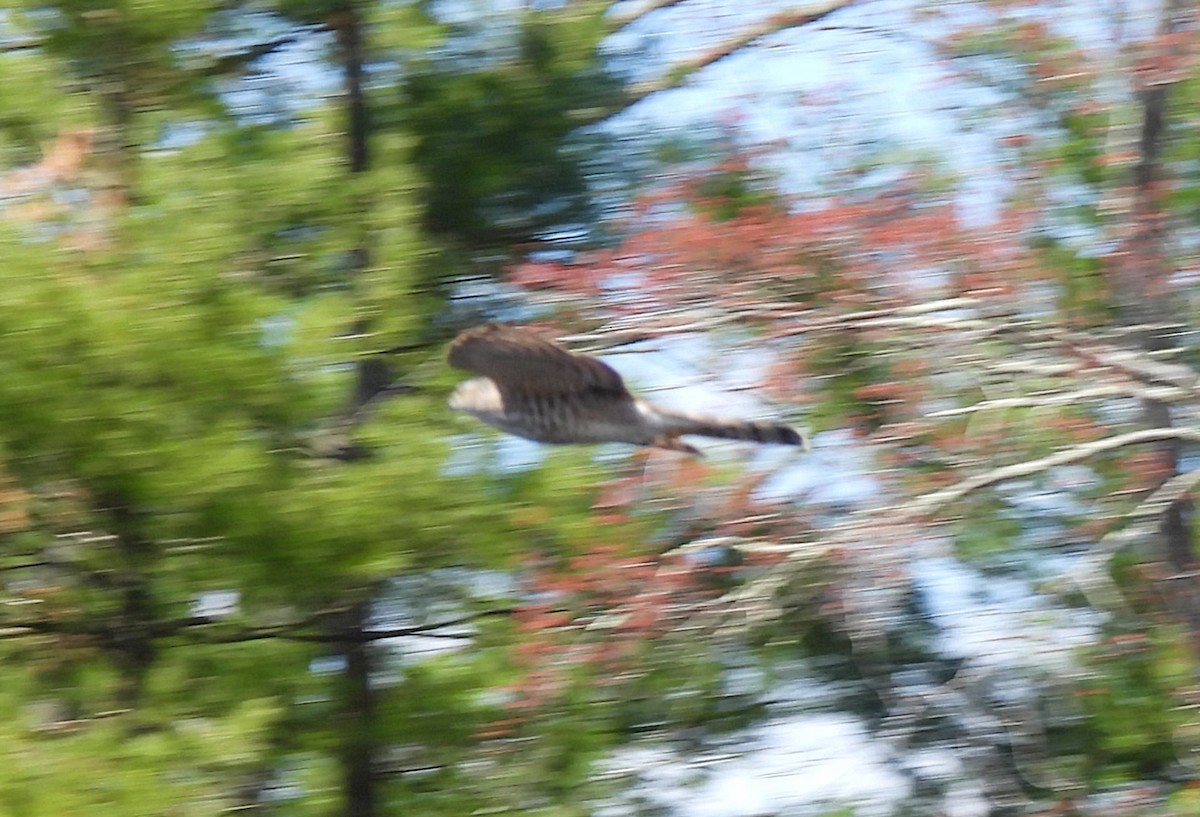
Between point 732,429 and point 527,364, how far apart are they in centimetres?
47

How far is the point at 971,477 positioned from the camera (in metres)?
3.82

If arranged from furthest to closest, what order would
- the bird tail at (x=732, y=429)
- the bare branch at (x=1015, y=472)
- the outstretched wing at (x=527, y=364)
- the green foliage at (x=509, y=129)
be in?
the green foliage at (x=509, y=129) → the bare branch at (x=1015, y=472) → the bird tail at (x=732, y=429) → the outstretched wing at (x=527, y=364)

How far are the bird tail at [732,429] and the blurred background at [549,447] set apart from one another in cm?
73

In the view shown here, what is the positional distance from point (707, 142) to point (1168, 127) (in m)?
1.50

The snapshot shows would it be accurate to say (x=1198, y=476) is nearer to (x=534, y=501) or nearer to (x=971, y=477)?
(x=971, y=477)

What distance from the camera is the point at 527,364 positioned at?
2674 millimetres

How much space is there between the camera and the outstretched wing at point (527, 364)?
2.65 meters

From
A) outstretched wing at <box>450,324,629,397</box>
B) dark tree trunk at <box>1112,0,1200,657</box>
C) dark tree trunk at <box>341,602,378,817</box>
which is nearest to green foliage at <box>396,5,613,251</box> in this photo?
dark tree trunk at <box>341,602,378,817</box>

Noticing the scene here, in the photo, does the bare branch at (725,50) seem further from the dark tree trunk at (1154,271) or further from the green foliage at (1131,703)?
the green foliage at (1131,703)

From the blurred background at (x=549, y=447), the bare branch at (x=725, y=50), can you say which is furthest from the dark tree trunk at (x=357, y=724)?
the bare branch at (x=725, y=50)

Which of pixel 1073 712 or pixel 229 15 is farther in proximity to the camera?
pixel 1073 712

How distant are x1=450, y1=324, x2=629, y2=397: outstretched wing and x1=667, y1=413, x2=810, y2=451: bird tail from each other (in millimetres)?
148

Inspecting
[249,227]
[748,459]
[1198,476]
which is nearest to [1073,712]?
[1198,476]

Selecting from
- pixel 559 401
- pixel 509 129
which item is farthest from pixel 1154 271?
pixel 559 401
